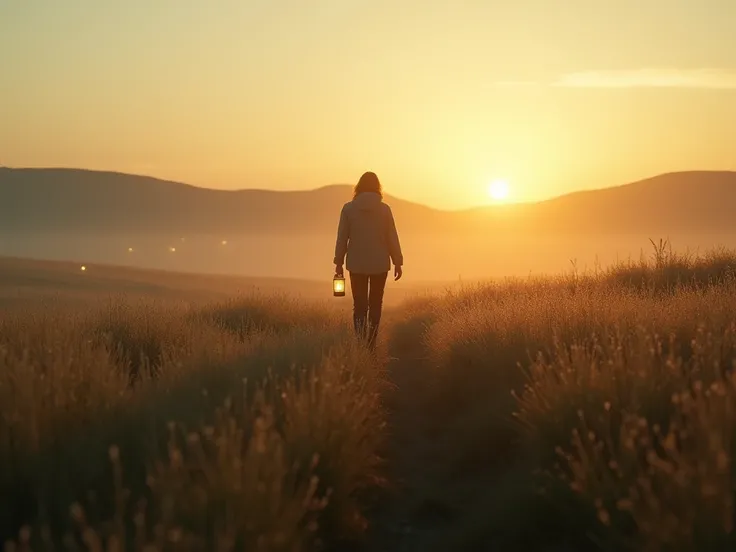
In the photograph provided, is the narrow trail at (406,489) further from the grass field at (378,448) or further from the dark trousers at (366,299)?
the dark trousers at (366,299)

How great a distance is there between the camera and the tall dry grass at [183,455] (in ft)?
11.8

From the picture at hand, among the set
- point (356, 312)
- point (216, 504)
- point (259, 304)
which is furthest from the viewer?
point (259, 304)

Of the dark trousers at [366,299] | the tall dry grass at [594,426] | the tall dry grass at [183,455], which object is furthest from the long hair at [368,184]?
the tall dry grass at [183,455]

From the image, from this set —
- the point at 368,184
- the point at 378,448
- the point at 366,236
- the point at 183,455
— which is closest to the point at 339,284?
the point at 366,236

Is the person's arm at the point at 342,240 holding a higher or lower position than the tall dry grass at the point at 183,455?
higher

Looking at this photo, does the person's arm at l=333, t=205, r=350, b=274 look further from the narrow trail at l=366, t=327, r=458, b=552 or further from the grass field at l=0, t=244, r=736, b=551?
the grass field at l=0, t=244, r=736, b=551

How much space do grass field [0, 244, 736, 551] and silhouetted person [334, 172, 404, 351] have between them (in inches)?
84.8

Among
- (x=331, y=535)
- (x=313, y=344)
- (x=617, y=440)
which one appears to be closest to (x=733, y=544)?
(x=617, y=440)

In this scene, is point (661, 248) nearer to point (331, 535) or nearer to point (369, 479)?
point (369, 479)

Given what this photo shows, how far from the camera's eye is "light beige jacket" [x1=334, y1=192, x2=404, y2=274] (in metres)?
10.2

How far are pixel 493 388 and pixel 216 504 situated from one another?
4.21 meters

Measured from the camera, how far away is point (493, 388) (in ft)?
24.3

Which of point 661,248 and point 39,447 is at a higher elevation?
point 661,248

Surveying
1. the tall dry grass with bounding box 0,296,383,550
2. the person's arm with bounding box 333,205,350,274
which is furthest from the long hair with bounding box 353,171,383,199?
the tall dry grass with bounding box 0,296,383,550
